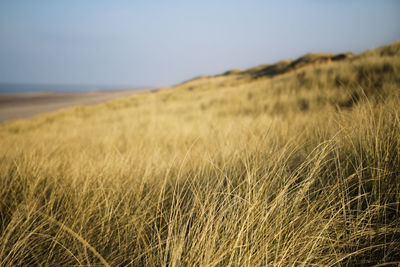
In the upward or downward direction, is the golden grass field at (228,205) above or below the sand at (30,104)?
below

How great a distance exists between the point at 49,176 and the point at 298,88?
23.5 feet

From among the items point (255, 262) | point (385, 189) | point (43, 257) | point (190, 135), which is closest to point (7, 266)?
point (43, 257)

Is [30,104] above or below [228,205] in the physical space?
above

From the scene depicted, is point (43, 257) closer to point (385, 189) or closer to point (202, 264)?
point (202, 264)

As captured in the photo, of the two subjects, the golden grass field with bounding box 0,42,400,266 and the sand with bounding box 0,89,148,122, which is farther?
the sand with bounding box 0,89,148,122

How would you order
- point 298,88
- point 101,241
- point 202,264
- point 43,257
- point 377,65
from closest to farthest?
point 202,264 → point 43,257 → point 101,241 → point 377,65 → point 298,88

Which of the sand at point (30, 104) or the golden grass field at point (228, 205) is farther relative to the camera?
the sand at point (30, 104)

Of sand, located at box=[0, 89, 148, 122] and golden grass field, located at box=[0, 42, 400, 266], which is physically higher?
sand, located at box=[0, 89, 148, 122]

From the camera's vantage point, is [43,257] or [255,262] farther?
[43,257]

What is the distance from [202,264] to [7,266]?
788 millimetres

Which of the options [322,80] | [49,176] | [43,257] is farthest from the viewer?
[322,80]

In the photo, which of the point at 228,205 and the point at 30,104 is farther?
the point at 30,104

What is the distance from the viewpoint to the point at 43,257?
913 mm

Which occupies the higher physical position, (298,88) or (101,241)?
(298,88)
